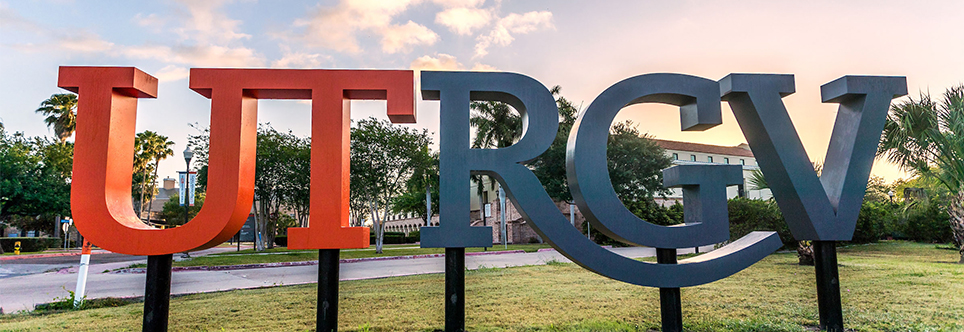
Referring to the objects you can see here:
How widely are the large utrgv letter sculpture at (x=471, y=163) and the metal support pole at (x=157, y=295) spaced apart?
23 centimetres

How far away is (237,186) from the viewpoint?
5.20 meters

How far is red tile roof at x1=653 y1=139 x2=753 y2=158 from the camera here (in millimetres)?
53531

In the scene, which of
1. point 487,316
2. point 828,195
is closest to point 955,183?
point 828,195

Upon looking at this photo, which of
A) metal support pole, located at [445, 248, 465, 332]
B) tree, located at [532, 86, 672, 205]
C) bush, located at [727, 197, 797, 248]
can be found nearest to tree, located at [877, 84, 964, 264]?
bush, located at [727, 197, 797, 248]

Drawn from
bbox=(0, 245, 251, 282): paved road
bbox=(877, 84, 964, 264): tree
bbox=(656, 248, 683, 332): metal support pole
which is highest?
bbox=(877, 84, 964, 264): tree

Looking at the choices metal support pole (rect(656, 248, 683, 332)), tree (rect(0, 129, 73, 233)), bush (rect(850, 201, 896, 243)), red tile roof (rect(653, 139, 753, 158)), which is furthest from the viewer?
red tile roof (rect(653, 139, 753, 158))

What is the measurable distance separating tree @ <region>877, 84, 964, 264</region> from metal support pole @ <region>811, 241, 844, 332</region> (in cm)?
837

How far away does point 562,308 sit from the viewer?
24.5 feet

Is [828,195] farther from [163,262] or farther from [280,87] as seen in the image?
[163,262]

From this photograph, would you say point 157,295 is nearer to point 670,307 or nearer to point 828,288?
point 670,307

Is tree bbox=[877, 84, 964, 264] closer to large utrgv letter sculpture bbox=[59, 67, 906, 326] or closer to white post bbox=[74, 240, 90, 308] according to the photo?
large utrgv letter sculpture bbox=[59, 67, 906, 326]

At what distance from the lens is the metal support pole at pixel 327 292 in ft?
17.4

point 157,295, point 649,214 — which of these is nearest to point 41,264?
point 157,295

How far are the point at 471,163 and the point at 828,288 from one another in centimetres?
432
